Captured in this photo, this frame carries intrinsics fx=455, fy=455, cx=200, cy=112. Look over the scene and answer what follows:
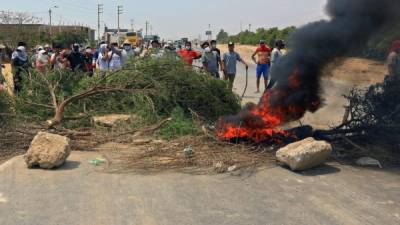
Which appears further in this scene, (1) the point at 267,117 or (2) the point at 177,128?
(2) the point at 177,128

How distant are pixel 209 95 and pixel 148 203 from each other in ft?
13.1

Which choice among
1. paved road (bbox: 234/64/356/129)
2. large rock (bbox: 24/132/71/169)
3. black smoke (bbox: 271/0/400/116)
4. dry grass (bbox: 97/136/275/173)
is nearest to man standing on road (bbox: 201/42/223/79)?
paved road (bbox: 234/64/356/129)

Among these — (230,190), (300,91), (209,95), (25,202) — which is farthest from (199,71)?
(25,202)

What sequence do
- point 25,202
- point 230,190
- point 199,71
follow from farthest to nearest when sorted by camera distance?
point 199,71, point 230,190, point 25,202

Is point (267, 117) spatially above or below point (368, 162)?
above

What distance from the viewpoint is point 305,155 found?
563cm

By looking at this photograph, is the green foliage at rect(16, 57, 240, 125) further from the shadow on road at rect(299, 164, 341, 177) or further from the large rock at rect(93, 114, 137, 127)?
the shadow on road at rect(299, 164, 341, 177)

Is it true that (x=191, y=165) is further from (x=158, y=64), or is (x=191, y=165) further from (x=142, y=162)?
(x=158, y=64)

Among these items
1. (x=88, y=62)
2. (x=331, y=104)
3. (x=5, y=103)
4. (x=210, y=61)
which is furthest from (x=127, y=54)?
(x=331, y=104)

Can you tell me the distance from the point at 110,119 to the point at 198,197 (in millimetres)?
3723

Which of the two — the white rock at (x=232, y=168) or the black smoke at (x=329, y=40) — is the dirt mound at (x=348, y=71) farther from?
the white rock at (x=232, y=168)

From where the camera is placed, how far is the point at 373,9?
6.51 metres

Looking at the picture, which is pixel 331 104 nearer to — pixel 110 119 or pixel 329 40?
pixel 329 40

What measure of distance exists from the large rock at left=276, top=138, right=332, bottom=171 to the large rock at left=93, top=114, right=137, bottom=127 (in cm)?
329
